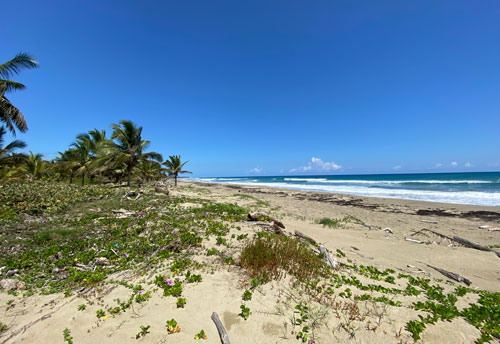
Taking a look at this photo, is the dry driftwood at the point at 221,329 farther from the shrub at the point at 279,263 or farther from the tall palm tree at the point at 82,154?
the tall palm tree at the point at 82,154

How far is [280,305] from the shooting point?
3.48 metres

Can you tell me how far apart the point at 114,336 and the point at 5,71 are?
17976 mm

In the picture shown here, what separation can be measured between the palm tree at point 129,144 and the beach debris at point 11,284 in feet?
61.1

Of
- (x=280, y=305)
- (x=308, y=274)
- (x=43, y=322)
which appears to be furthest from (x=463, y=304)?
(x=43, y=322)

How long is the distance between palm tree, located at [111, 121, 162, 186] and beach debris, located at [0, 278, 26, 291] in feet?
61.1

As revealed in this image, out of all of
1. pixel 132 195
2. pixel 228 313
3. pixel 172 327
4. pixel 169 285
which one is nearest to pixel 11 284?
pixel 169 285

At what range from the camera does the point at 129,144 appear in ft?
72.4

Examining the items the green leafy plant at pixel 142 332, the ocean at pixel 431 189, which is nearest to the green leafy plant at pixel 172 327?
the green leafy plant at pixel 142 332

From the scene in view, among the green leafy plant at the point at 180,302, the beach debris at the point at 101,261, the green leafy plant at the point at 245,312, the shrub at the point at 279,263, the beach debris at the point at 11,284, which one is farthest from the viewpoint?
the beach debris at the point at 101,261

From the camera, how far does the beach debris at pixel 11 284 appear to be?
4.10 m

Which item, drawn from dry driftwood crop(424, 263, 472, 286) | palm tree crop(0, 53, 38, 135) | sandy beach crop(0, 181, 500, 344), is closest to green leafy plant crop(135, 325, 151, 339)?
sandy beach crop(0, 181, 500, 344)

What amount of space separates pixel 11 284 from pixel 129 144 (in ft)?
67.9

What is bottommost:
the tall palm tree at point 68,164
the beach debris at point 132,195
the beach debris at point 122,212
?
the beach debris at point 122,212

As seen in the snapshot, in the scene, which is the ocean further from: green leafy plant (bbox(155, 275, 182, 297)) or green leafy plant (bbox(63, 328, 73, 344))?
green leafy plant (bbox(63, 328, 73, 344))
